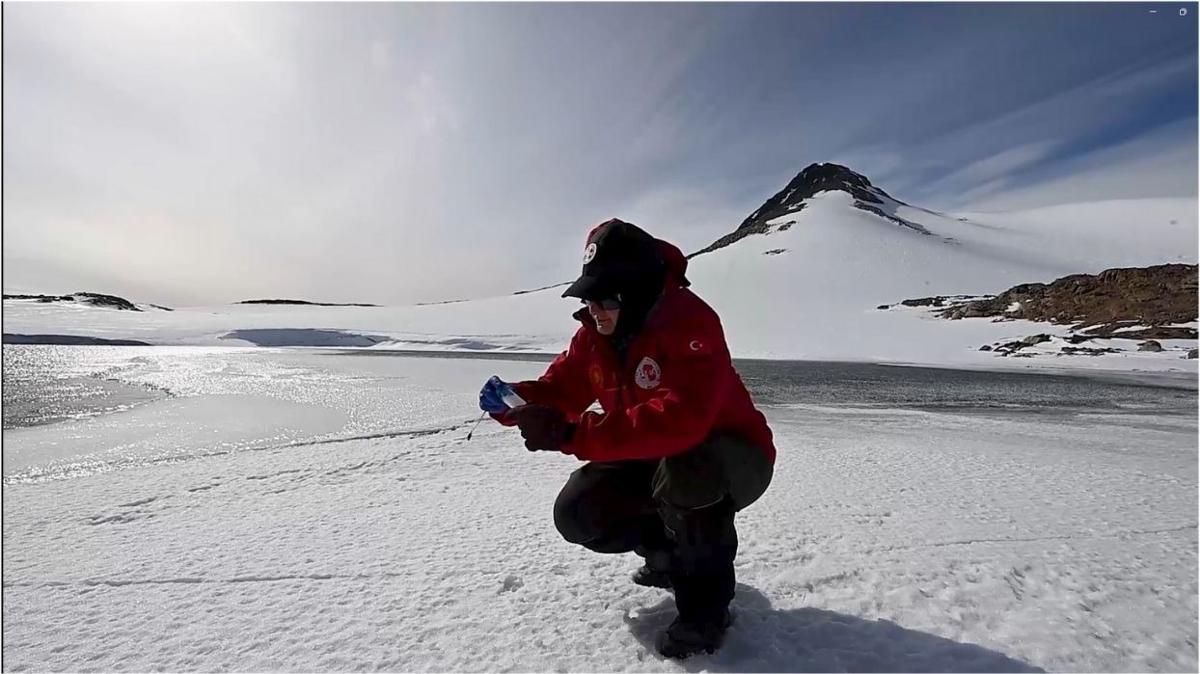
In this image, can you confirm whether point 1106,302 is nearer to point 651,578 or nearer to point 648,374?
point 651,578

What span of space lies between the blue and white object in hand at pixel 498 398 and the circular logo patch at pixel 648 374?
376 mm

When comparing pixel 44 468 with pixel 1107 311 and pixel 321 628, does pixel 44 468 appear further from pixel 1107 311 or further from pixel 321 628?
pixel 1107 311

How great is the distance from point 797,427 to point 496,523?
416 centimetres

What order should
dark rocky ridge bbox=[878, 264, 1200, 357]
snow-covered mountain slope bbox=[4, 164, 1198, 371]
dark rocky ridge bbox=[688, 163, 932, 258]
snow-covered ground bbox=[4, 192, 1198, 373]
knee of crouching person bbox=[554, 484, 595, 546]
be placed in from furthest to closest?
dark rocky ridge bbox=[688, 163, 932, 258] < snow-covered mountain slope bbox=[4, 164, 1198, 371] < snow-covered ground bbox=[4, 192, 1198, 373] < dark rocky ridge bbox=[878, 264, 1200, 357] < knee of crouching person bbox=[554, 484, 595, 546]

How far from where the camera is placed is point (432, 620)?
1960mm

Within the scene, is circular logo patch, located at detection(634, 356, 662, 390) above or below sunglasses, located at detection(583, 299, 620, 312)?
below

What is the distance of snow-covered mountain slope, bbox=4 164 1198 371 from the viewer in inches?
1093

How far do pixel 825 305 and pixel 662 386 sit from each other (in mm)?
38109

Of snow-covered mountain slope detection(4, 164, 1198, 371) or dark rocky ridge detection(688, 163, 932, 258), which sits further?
dark rocky ridge detection(688, 163, 932, 258)

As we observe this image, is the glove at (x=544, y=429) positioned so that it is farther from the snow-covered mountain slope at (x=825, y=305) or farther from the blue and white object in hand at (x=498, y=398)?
the snow-covered mountain slope at (x=825, y=305)

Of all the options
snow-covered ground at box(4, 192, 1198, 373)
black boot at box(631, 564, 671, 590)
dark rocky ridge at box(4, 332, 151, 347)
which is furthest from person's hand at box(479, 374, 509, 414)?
dark rocky ridge at box(4, 332, 151, 347)

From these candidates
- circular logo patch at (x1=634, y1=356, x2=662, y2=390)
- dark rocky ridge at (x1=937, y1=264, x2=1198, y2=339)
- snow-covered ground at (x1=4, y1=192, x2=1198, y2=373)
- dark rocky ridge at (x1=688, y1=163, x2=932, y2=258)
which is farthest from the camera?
dark rocky ridge at (x1=688, y1=163, x2=932, y2=258)

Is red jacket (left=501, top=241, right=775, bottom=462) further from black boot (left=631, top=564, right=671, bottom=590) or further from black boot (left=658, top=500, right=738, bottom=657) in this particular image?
black boot (left=631, top=564, right=671, bottom=590)

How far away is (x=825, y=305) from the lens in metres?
37.0
